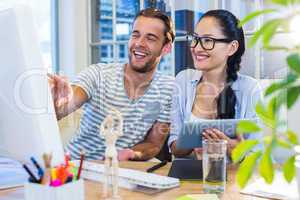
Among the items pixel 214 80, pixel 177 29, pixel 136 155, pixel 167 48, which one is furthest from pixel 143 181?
pixel 177 29

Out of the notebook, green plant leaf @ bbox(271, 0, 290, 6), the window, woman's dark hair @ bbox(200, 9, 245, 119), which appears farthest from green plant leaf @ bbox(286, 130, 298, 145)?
woman's dark hair @ bbox(200, 9, 245, 119)

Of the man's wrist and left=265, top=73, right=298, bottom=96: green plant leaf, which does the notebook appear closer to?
the man's wrist

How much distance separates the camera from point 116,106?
2.00 m

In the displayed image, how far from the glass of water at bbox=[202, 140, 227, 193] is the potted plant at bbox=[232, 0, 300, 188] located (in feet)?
2.20

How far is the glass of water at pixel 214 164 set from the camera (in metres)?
1.07

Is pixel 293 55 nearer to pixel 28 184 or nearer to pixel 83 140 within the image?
pixel 28 184

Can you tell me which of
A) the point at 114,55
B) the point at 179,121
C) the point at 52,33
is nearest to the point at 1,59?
the point at 179,121

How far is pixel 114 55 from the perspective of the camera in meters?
2.92

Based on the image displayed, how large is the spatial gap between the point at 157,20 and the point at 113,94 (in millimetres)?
448

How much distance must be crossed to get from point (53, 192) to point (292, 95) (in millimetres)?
528

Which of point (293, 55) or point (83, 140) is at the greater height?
point (293, 55)

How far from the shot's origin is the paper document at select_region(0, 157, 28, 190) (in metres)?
1.13

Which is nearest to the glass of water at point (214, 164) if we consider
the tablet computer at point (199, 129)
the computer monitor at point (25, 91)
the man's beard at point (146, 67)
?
the tablet computer at point (199, 129)

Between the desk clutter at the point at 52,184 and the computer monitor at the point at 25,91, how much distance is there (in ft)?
0.41
